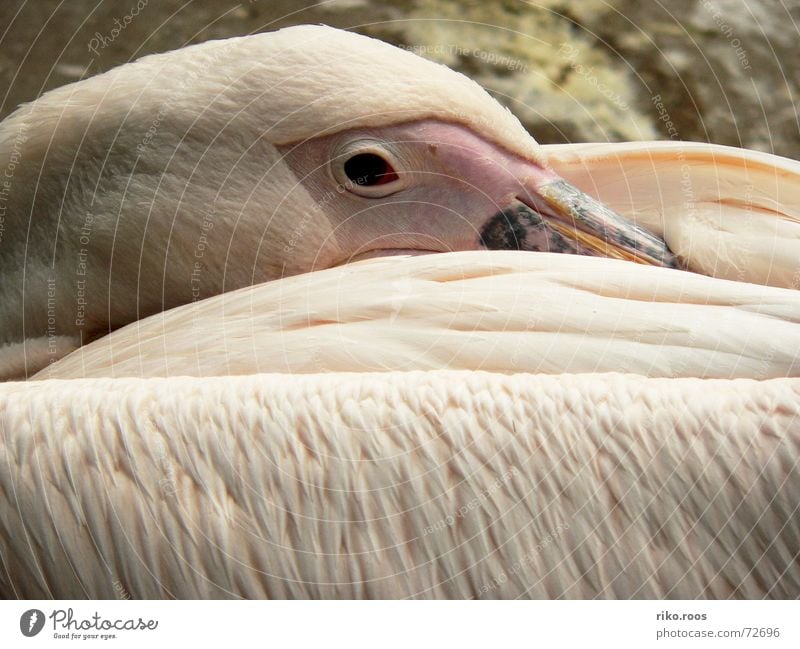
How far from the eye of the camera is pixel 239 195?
1080 millimetres

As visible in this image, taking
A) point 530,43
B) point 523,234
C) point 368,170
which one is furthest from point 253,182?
point 530,43

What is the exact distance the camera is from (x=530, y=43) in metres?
1.58

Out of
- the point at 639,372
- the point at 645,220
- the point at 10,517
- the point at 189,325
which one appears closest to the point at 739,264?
the point at 645,220

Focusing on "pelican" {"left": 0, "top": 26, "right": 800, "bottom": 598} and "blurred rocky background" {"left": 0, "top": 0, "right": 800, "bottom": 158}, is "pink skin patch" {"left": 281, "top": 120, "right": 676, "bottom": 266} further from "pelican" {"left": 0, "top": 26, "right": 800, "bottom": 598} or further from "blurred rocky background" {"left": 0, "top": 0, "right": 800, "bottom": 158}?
"blurred rocky background" {"left": 0, "top": 0, "right": 800, "bottom": 158}

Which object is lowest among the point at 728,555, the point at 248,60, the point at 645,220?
the point at 728,555

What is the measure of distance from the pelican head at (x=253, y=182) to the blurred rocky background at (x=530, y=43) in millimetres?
450

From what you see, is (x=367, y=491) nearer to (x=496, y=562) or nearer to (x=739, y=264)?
(x=496, y=562)

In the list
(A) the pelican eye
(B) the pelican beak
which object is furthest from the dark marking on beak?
(A) the pelican eye

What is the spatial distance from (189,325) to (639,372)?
1.42 feet

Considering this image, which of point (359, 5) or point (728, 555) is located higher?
point (359, 5)

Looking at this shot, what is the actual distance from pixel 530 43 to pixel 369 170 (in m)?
0.59

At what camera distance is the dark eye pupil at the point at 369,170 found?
1.10 m

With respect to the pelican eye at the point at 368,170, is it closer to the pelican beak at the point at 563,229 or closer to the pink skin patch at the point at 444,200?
the pink skin patch at the point at 444,200

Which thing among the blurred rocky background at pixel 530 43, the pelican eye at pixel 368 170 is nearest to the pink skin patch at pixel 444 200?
the pelican eye at pixel 368 170
